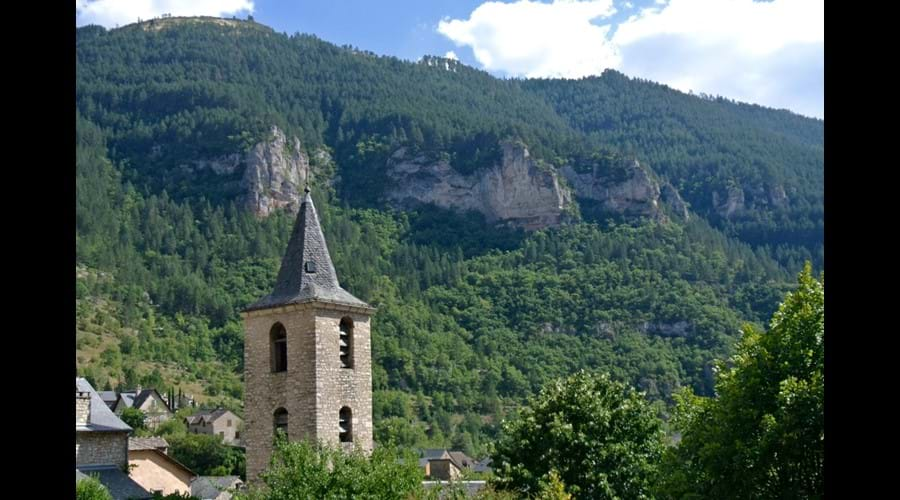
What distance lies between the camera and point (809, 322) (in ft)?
→ 75.7

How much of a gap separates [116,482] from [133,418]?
4958 cm

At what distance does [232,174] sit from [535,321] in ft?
170

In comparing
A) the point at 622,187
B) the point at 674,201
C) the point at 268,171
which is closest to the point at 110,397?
the point at 268,171

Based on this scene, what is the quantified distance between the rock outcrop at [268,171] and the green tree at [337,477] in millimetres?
127433

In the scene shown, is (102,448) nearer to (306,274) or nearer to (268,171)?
(306,274)

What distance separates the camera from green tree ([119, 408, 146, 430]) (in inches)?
3221

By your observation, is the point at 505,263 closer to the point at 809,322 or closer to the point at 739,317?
the point at 739,317

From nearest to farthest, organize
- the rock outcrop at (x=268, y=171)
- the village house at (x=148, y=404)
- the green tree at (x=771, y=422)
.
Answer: the green tree at (x=771, y=422), the village house at (x=148, y=404), the rock outcrop at (x=268, y=171)

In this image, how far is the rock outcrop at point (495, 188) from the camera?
167 metres

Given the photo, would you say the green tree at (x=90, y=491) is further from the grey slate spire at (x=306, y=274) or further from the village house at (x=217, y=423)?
the village house at (x=217, y=423)

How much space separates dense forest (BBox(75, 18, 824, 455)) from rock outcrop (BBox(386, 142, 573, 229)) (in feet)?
7.95

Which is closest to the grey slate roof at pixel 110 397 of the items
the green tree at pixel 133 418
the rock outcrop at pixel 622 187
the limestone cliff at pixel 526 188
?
the green tree at pixel 133 418
